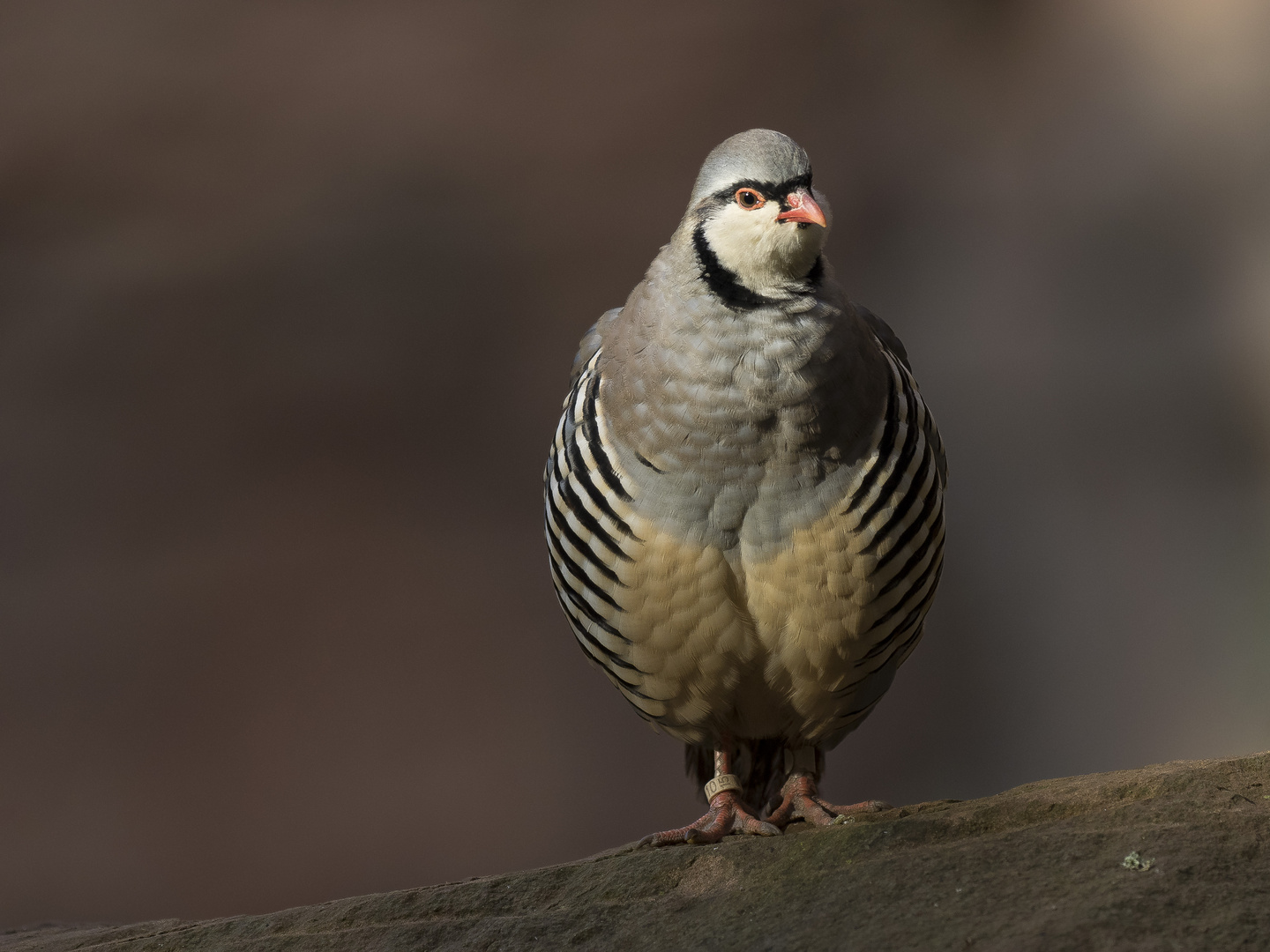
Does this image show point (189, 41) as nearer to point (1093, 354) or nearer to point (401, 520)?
point (401, 520)

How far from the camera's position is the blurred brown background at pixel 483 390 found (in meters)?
6.37

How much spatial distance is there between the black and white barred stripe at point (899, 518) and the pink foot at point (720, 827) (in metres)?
0.41

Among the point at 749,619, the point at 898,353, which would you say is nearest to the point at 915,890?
the point at 749,619

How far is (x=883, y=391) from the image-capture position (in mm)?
2898

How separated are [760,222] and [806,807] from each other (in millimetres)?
1577

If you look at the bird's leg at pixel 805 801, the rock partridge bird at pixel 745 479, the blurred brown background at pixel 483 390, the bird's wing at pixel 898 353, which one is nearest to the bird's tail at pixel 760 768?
the bird's leg at pixel 805 801

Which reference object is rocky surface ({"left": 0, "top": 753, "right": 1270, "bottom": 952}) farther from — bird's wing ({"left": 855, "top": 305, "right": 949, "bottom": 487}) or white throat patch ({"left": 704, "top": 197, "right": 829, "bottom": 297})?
white throat patch ({"left": 704, "top": 197, "right": 829, "bottom": 297})

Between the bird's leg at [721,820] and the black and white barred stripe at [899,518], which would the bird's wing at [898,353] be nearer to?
the black and white barred stripe at [899,518]

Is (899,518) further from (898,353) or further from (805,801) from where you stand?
(805,801)

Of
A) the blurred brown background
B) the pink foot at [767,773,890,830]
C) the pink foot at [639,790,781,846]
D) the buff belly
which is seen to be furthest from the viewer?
the blurred brown background

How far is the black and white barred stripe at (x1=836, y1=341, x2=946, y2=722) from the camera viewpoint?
9.30 feet

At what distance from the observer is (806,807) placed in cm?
322

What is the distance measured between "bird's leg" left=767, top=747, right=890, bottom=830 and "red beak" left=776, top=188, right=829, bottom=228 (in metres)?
1.48

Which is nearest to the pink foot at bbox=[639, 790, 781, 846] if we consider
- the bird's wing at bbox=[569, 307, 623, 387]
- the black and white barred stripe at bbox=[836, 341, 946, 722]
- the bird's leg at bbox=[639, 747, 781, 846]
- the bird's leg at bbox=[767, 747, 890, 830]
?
the bird's leg at bbox=[639, 747, 781, 846]
